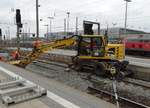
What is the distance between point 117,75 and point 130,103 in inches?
248

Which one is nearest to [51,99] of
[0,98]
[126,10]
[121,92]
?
[0,98]

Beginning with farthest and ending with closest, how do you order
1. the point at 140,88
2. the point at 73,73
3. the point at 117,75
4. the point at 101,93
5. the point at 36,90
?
the point at 73,73
the point at 117,75
the point at 140,88
the point at 101,93
the point at 36,90

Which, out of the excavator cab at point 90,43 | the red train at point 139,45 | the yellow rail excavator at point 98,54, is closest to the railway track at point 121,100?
the yellow rail excavator at point 98,54

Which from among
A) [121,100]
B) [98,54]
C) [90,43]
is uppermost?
[90,43]

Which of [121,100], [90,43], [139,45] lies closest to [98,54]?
[90,43]

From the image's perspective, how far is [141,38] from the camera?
36531 millimetres

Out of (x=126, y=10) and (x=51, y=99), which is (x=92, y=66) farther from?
(x=126, y=10)

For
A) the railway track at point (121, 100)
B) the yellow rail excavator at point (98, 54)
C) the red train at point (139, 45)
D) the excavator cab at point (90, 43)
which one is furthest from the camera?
the red train at point (139, 45)

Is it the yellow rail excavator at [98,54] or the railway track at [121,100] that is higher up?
the yellow rail excavator at [98,54]

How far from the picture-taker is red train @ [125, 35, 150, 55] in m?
35.3

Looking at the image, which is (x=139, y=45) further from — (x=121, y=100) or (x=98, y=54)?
(x=121, y=100)

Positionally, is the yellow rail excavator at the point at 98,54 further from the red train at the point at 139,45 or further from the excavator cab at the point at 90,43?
the red train at the point at 139,45

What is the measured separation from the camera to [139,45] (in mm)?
36406

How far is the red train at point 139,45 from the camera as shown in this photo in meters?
35.3
